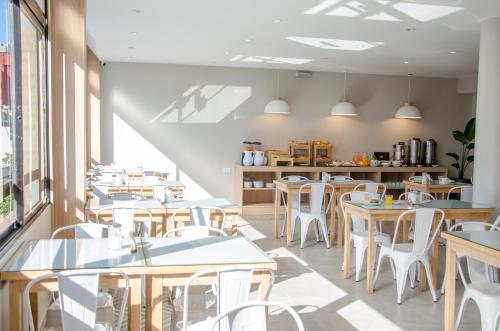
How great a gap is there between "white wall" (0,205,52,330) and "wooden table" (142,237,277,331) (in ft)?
2.14

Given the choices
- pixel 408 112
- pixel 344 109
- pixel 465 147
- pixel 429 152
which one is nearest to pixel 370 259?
pixel 344 109

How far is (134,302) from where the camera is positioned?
2533 millimetres

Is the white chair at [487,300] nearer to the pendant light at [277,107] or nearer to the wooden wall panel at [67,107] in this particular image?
the wooden wall panel at [67,107]

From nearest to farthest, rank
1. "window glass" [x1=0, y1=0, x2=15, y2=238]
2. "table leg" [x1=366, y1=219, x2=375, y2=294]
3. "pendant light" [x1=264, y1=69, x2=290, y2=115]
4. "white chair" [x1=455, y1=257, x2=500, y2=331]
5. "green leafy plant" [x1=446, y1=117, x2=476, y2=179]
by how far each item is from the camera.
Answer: "window glass" [x1=0, y1=0, x2=15, y2=238] → "white chair" [x1=455, y1=257, x2=500, y2=331] → "table leg" [x1=366, y1=219, x2=375, y2=294] → "pendant light" [x1=264, y1=69, x2=290, y2=115] → "green leafy plant" [x1=446, y1=117, x2=476, y2=179]

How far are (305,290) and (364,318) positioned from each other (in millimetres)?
731

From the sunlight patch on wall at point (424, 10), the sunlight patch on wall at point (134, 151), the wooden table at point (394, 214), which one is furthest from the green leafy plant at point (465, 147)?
the sunlight patch on wall at point (134, 151)

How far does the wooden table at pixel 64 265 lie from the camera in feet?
7.70

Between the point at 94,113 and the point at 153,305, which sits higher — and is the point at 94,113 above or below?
above

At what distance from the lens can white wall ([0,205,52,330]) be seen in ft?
7.72

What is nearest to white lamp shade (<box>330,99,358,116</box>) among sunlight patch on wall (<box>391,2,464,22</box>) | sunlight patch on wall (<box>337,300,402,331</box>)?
sunlight patch on wall (<box>391,2,464,22</box>)

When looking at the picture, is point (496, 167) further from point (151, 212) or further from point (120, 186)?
point (120, 186)

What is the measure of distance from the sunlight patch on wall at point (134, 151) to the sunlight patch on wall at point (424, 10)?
5171 mm

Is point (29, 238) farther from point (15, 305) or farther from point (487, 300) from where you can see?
point (487, 300)

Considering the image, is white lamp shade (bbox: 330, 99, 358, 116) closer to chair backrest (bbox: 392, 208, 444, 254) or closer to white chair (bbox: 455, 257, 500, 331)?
chair backrest (bbox: 392, 208, 444, 254)
